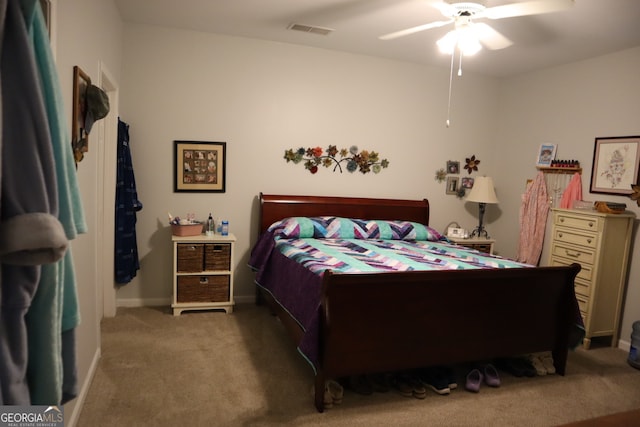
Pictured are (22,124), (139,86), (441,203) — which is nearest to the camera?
(22,124)

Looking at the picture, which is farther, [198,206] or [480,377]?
[198,206]

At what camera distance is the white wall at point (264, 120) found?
389cm

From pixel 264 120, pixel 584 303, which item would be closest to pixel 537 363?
pixel 584 303

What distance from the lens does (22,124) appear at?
0.93 meters

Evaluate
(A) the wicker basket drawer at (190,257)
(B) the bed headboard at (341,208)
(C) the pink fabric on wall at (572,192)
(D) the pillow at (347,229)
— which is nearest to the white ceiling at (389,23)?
(C) the pink fabric on wall at (572,192)

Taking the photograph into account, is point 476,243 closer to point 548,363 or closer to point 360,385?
point 548,363

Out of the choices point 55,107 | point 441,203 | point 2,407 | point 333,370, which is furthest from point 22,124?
point 441,203

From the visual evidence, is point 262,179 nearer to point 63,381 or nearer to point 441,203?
point 441,203

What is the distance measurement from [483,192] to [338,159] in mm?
1567

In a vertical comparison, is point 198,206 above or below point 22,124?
below

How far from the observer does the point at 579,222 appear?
3.63 m

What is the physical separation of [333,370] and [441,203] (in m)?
2.97

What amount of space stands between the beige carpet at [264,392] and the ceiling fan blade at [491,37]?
2237mm

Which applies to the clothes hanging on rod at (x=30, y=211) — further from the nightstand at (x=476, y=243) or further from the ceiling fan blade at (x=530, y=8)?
the nightstand at (x=476, y=243)
